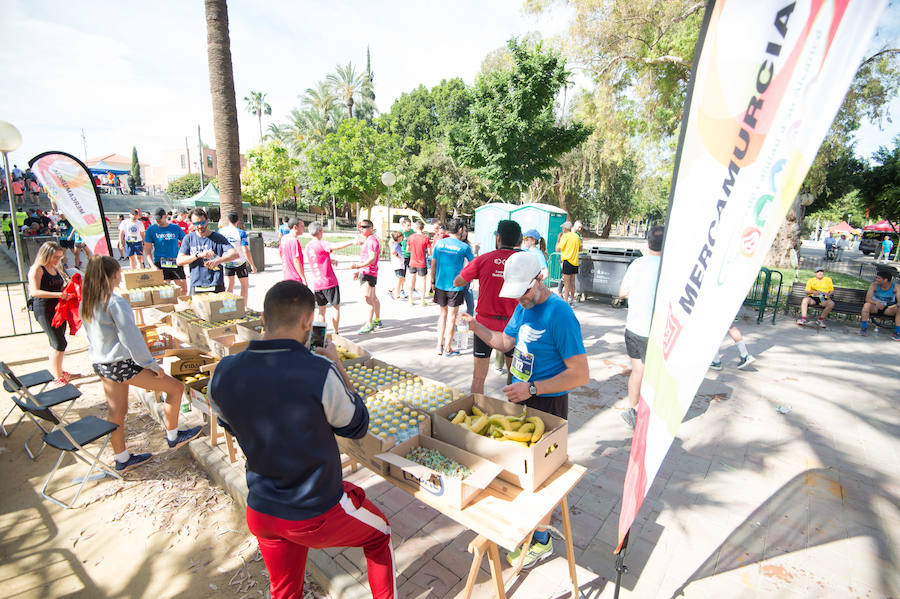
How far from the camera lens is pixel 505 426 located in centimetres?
257

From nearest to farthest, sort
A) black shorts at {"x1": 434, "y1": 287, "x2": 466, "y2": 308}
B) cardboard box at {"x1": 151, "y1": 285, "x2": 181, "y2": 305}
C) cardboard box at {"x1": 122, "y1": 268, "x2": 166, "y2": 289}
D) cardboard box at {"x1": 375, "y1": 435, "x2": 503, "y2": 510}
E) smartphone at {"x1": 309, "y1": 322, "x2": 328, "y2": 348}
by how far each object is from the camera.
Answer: cardboard box at {"x1": 375, "y1": 435, "x2": 503, "y2": 510}, smartphone at {"x1": 309, "y1": 322, "x2": 328, "y2": 348}, cardboard box at {"x1": 151, "y1": 285, "x2": 181, "y2": 305}, cardboard box at {"x1": 122, "y1": 268, "x2": 166, "y2": 289}, black shorts at {"x1": 434, "y1": 287, "x2": 466, "y2": 308}

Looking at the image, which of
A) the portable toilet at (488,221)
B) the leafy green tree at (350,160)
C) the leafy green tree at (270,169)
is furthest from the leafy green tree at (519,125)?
the leafy green tree at (270,169)

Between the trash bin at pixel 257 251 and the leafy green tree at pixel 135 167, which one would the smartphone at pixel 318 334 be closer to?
the trash bin at pixel 257 251

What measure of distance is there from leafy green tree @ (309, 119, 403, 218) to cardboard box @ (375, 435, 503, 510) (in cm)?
2532

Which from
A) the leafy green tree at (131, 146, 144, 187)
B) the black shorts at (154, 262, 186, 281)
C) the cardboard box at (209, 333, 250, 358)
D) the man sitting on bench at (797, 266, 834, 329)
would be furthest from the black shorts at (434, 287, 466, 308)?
the leafy green tree at (131, 146, 144, 187)

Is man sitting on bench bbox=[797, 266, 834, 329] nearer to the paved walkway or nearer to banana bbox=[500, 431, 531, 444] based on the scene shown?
the paved walkway

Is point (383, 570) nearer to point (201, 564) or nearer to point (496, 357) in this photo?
point (201, 564)

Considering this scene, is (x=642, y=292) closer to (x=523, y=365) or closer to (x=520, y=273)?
(x=523, y=365)

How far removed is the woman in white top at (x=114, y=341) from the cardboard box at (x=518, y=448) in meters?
2.78

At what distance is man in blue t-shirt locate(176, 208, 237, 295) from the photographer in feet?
23.1

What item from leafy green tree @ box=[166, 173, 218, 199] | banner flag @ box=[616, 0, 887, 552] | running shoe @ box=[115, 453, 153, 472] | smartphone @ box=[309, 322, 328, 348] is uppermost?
leafy green tree @ box=[166, 173, 218, 199]

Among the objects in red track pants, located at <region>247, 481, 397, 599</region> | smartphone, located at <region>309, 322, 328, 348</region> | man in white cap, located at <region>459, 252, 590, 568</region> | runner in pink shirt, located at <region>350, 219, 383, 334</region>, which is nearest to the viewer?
red track pants, located at <region>247, 481, 397, 599</region>

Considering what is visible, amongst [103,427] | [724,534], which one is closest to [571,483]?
[724,534]

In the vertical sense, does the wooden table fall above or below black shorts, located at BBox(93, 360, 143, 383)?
below
